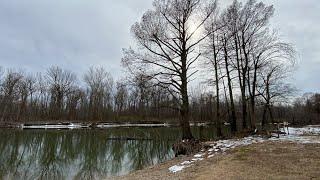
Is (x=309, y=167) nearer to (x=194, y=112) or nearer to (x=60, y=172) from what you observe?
(x=60, y=172)

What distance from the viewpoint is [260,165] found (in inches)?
439

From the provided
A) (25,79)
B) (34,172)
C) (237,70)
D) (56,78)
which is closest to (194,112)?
(56,78)

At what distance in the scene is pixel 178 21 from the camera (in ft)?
70.1

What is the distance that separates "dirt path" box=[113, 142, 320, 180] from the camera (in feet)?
32.3

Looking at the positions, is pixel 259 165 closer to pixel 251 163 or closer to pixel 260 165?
pixel 260 165

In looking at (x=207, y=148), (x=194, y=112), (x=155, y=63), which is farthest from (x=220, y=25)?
(x=194, y=112)

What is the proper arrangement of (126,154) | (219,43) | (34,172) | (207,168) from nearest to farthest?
(207,168)
(34,172)
(126,154)
(219,43)

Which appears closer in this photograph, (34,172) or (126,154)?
(34,172)

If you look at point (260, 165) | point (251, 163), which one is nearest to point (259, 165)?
point (260, 165)

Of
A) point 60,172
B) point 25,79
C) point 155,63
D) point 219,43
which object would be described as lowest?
point 60,172

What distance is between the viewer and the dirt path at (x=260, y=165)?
984 centimetres

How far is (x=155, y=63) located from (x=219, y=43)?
7309 millimetres

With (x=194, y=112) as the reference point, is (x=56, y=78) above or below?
above

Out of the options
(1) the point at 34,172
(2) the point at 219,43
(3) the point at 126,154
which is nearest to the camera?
(1) the point at 34,172
